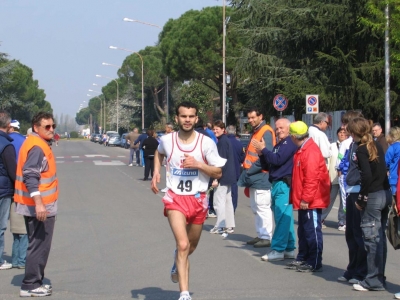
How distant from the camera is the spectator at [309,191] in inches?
339

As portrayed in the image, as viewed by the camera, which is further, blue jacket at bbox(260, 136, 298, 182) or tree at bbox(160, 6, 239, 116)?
tree at bbox(160, 6, 239, 116)

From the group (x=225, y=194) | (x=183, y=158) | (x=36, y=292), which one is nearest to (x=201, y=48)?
(x=225, y=194)

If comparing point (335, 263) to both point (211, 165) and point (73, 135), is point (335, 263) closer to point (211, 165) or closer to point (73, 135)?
point (211, 165)

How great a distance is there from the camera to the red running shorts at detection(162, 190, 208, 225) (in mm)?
6758

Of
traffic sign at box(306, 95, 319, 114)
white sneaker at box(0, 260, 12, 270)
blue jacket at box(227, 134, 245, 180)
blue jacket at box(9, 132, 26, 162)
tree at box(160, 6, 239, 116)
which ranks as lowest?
white sneaker at box(0, 260, 12, 270)

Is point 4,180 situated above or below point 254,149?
below

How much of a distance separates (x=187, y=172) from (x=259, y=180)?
3783 millimetres

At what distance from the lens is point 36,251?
7.53 meters

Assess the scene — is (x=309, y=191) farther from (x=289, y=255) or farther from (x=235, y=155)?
(x=235, y=155)

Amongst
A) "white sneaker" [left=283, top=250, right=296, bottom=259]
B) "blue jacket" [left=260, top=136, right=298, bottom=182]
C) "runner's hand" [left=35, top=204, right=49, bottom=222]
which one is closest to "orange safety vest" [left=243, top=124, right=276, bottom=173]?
"blue jacket" [left=260, top=136, right=298, bottom=182]

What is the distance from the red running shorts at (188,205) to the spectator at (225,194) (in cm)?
515

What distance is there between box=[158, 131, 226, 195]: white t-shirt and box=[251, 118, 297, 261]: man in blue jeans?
2.38 meters

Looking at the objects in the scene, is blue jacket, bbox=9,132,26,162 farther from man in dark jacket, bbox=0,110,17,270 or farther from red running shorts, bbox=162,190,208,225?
red running shorts, bbox=162,190,208,225

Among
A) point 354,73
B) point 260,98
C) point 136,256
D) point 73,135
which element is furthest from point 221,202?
point 73,135
